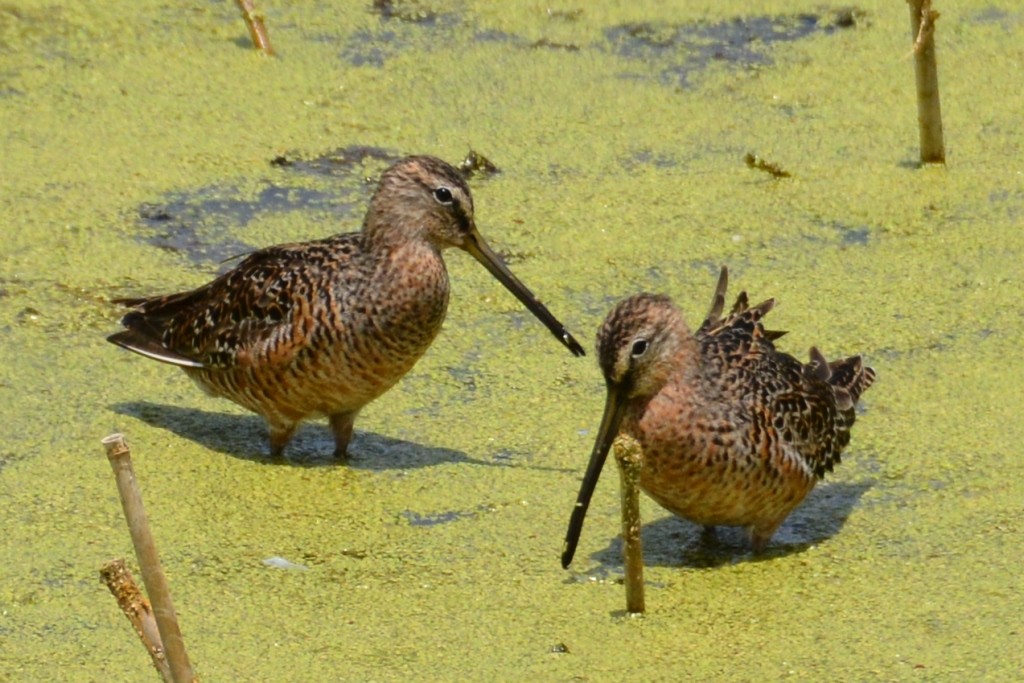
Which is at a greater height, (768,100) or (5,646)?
(768,100)

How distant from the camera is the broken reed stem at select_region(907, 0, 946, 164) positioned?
5829 millimetres

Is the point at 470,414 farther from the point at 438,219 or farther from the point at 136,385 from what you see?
the point at 136,385

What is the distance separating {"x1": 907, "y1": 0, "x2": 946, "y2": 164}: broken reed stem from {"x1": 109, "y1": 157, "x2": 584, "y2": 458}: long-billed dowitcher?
1735mm

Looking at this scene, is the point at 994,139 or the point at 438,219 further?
the point at 994,139

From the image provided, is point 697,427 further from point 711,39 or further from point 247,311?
point 711,39

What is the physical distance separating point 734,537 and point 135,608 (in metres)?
1.94

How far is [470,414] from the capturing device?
4.83m

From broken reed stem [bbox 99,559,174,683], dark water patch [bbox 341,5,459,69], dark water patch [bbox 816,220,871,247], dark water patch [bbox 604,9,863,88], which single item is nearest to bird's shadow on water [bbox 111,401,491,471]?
dark water patch [bbox 816,220,871,247]

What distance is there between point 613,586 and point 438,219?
1.19m

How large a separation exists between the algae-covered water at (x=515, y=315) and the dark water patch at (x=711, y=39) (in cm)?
2

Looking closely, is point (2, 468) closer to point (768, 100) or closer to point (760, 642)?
point (760, 642)

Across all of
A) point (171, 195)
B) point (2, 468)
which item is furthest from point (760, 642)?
point (171, 195)

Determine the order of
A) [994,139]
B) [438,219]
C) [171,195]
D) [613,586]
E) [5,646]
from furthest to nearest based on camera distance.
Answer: [994,139], [171,195], [438,219], [613,586], [5,646]

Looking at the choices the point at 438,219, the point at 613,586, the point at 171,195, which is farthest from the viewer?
the point at 171,195
